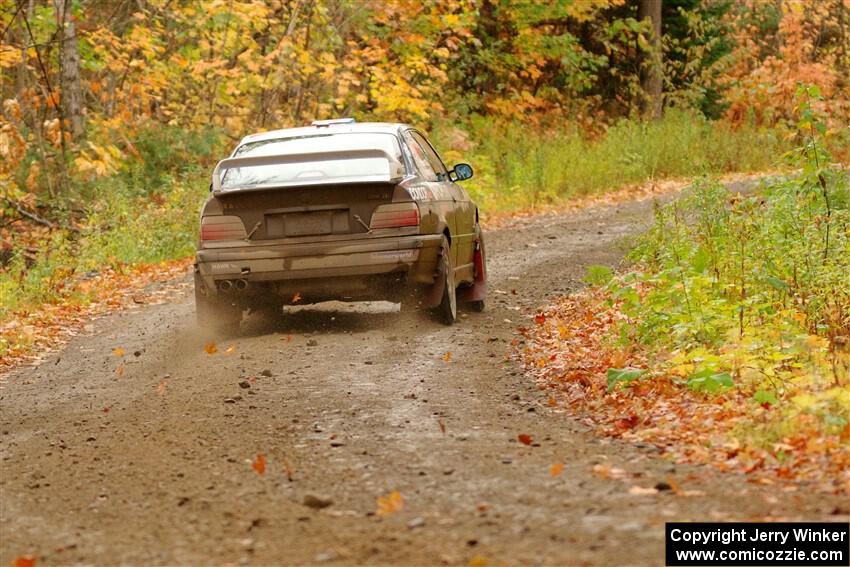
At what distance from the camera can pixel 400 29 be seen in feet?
81.9

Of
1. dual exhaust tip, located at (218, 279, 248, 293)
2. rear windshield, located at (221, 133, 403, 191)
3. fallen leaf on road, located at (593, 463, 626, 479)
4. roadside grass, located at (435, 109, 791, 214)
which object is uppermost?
rear windshield, located at (221, 133, 403, 191)

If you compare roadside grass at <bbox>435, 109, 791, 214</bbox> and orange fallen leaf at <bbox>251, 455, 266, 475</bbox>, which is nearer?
orange fallen leaf at <bbox>251, 455, 266, 475</bbox>

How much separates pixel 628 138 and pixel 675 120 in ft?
6.52

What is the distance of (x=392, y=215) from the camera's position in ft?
32.9

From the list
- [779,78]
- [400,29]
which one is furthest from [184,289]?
[779,78]

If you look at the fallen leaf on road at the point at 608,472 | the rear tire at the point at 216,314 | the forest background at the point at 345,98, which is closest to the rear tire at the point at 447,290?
the rear tire at the point at 216,314

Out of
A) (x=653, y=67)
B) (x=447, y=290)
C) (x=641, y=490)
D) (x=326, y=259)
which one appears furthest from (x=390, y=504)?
(x=653, y=67)

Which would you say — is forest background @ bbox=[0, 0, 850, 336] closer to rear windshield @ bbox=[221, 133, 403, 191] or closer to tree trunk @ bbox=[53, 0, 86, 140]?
tree trunk @ bbox=[53, 0, 86, 140]

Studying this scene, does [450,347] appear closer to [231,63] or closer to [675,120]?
[231,63]

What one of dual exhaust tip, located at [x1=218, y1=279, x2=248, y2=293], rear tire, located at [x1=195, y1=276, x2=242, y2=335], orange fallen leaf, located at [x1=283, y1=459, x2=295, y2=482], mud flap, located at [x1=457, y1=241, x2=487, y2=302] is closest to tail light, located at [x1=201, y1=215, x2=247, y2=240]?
dual exhaust tip, located at [x1=218, y1=279, x2=248, y2=293]

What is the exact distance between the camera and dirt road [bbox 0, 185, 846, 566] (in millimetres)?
4805

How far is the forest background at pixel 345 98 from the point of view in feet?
61.3

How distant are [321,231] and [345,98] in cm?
1492

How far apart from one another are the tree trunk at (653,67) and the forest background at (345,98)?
72 millimetres
